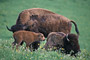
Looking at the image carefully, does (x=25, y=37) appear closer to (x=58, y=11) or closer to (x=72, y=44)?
(x=72, y=44)

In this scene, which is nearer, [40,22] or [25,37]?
[25,37]

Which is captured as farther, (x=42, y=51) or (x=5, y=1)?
(x=5, y=1)

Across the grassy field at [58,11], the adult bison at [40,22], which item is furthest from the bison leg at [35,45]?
the grassy field at [58,11]

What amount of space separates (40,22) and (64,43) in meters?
1.57

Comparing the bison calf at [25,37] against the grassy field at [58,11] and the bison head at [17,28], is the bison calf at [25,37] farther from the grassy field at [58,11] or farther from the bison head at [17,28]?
the grassy field at [58,11]

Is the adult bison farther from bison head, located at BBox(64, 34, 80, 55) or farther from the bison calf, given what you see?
bison head, located at BBox(64, 34, 80, 55)

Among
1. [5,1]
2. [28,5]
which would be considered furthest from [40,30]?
[5,1]

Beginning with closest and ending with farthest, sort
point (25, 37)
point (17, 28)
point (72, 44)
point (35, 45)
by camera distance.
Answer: point (25, 37) → point (72, 44) → point (35, 45) → point (17, 28)

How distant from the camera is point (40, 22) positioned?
37.1 feet

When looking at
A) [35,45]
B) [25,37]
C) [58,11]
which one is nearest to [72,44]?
[35,45]

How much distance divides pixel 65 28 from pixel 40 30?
104cm

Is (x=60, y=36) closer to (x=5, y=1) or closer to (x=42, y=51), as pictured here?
(x=42, y=51)

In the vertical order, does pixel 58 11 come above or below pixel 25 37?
below

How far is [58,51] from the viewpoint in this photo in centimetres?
1010
